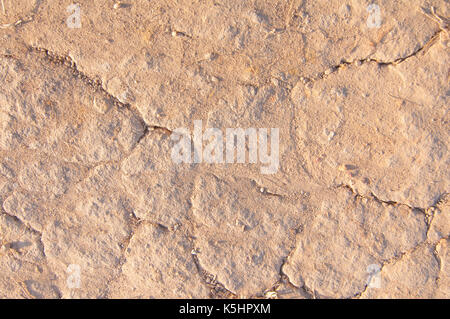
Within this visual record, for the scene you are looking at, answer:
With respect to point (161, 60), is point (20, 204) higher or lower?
lower

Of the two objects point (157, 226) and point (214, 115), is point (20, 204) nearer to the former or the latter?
point (157, 226)

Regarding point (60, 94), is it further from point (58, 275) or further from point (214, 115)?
point (58, 275)

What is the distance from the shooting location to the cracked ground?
1.46 m

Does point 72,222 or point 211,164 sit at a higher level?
point 211,164

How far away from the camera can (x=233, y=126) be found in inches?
58.4

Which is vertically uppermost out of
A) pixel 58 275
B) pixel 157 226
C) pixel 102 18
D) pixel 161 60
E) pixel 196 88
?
pixel 102 18

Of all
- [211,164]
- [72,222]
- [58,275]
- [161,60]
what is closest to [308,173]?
[211,164]

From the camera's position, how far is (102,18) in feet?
4.86

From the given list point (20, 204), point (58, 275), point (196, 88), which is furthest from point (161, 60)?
point (58, 275)

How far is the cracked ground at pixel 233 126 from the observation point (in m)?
1.46

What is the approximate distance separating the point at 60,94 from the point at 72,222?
2.21 ft

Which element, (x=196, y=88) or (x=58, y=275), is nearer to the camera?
(x=196, y=88)

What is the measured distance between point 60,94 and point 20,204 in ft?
2.07

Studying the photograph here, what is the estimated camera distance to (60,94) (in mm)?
1499
